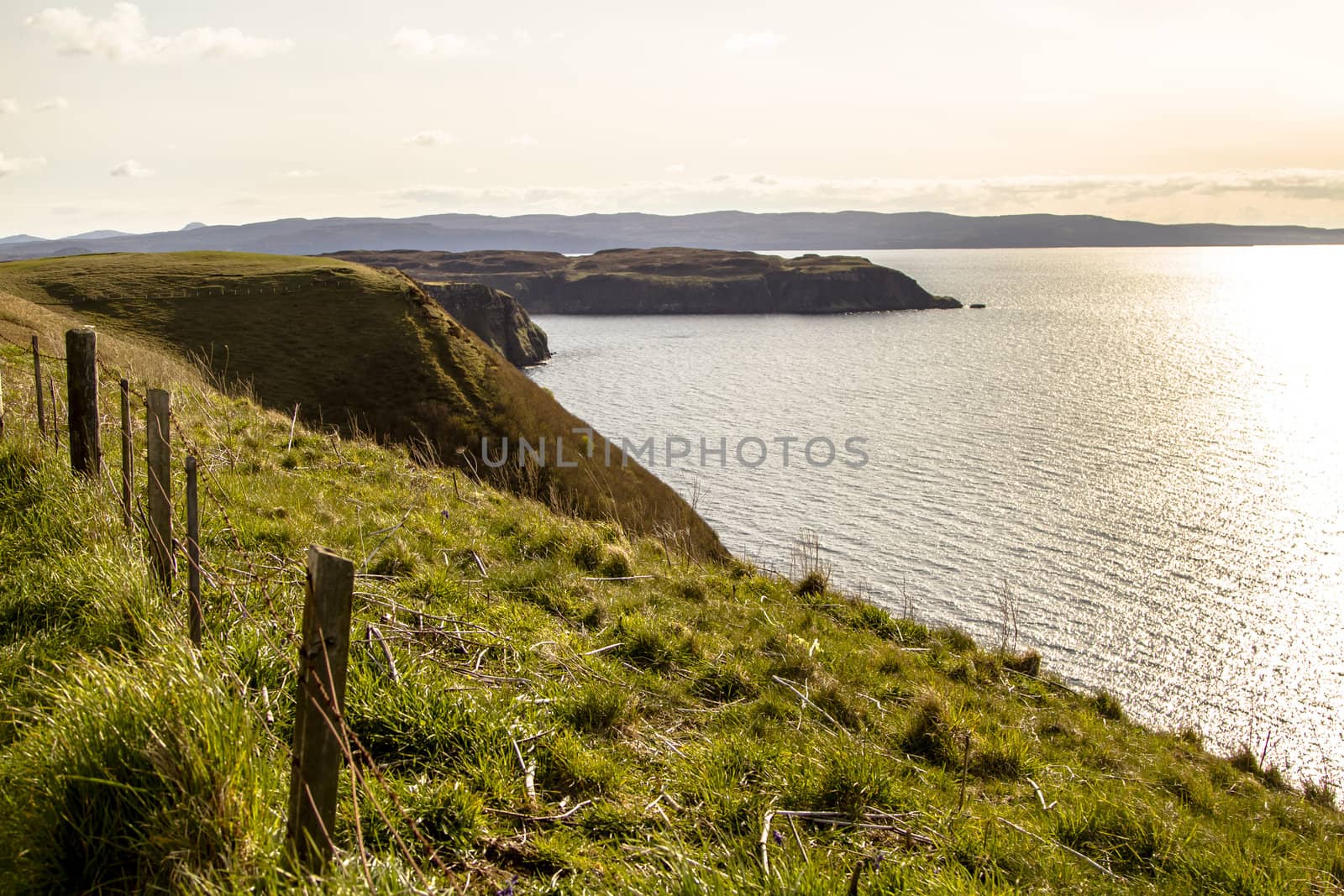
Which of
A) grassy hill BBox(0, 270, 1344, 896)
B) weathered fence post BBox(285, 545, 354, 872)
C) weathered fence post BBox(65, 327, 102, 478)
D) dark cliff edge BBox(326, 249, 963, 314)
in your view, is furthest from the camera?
dark cliff edge BBox(326, 249, 963, 314)

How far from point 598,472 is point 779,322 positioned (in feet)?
434

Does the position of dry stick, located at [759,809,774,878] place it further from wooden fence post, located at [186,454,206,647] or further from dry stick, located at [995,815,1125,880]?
wooden fence post, located at [186,454,206,647]

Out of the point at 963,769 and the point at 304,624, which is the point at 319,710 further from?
the point at 963,769

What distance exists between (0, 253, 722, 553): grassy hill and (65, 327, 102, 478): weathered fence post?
1825 cm

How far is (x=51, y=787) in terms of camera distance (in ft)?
10.5

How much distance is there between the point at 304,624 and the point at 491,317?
364 feet

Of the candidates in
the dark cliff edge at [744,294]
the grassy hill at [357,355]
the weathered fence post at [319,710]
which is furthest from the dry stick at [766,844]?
the dark cliff edge at [744,294]

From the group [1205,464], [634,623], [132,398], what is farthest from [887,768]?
[1205,464]

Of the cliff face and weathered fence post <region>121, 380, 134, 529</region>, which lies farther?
the cliff face

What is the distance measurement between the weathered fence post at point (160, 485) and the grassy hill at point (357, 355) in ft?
66.1

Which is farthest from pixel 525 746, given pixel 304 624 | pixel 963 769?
pixel 963 769

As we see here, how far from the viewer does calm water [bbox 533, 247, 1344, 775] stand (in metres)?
29.0

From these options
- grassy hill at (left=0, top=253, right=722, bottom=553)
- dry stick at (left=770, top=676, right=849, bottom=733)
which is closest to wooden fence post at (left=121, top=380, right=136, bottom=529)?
dry stick at (left=770, top=676, right=849, bottom=733)

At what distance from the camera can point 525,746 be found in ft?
16.6
